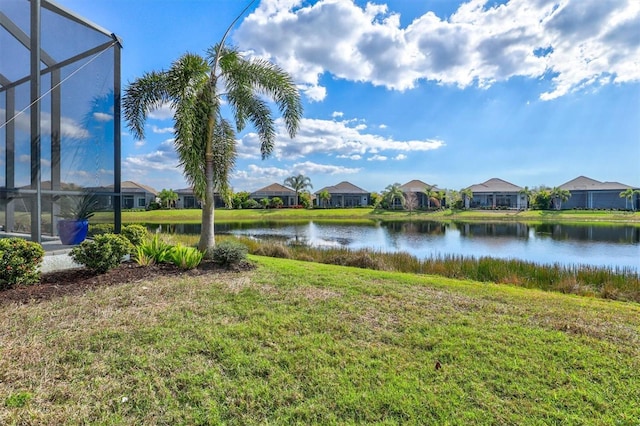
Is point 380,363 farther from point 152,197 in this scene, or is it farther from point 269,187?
point 269,187

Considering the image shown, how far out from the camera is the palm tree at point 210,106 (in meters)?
7.29

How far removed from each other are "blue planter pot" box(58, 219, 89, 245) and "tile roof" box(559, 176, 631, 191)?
202 ft

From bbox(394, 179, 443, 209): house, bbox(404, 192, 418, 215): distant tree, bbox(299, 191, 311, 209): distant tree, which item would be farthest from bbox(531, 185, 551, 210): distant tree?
bbox(299, 191, 311, 209): distant tree

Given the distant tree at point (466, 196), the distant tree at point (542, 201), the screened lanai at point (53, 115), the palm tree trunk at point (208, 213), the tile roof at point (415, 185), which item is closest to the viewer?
the screened lanai at point (53, 115)

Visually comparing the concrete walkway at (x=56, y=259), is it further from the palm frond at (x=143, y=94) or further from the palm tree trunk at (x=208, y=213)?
the palm frond at (x=143, y=94)

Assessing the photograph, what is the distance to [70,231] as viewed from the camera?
6.75m

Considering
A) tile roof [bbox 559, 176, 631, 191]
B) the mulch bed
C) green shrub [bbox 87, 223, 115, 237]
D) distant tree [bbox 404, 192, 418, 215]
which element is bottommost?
the mulch bed

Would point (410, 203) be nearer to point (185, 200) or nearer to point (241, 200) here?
point (241, 200)

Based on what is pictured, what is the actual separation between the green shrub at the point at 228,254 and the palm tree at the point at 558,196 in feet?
170

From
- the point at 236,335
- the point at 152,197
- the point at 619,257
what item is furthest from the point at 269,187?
the point at 236,335

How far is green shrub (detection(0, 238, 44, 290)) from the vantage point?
4418 millimetres

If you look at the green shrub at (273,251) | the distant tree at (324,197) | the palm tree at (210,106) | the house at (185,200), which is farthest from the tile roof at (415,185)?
the palm tree at (210,106)

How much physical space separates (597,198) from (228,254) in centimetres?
5997

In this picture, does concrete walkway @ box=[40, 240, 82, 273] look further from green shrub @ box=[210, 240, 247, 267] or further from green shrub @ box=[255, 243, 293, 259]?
green shrub @ box=[255, 243, 293, 259]
